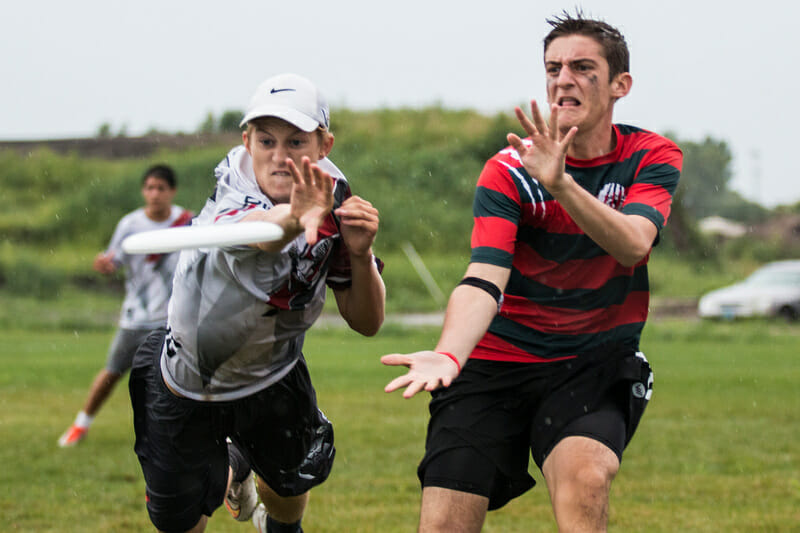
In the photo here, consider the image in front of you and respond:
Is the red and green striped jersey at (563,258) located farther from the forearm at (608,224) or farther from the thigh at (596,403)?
the forearm at (608,224)

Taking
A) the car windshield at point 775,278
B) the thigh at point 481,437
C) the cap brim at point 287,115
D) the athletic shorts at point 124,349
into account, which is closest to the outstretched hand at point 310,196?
the cap brim at point 287,115

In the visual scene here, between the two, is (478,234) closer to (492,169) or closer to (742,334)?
(492,169)

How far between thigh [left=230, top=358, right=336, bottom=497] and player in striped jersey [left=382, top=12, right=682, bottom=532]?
684mm

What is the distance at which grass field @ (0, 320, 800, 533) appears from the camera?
597cm

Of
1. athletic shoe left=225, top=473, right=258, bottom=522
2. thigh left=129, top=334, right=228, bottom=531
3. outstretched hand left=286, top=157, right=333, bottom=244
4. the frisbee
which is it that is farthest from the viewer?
athletic shoe left=225, top=473, right=258, bottom=522

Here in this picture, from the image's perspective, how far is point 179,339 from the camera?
4.05 m

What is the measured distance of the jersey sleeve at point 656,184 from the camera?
383 centimetres

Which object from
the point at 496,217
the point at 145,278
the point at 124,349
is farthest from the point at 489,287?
the point at 145,278

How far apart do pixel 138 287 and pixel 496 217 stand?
570 centimetres

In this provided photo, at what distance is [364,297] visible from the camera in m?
3.94

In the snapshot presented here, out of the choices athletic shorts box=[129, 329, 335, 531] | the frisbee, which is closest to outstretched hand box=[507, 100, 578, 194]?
the frisbee

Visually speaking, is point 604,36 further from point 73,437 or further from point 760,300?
point 760,300

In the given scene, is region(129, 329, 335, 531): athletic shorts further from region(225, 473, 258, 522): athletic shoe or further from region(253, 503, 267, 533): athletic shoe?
region(225, 473, 258, 522): athletic shoe

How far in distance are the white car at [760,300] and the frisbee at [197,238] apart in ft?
73.4
